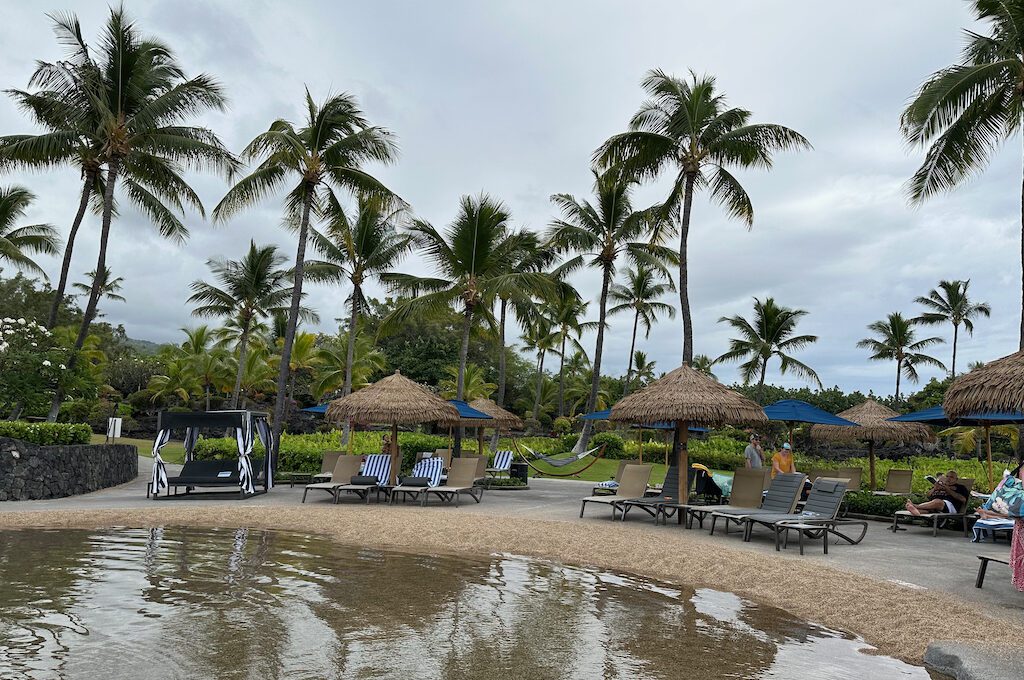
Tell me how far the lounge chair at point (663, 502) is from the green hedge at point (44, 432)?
1095 centimetres

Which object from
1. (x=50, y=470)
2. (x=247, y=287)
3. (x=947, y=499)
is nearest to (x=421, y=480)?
(x=50, y=470)

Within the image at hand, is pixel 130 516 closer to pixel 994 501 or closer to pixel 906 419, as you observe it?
pixel 994 501

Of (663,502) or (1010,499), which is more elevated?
(1010,499)

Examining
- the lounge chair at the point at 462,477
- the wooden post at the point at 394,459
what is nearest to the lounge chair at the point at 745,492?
the lounge chair at the point at 462,477

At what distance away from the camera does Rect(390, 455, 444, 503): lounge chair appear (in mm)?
14130

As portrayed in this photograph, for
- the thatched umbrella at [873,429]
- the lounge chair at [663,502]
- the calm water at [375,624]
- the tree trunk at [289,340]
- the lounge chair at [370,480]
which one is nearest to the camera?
the calm water at [375,624]

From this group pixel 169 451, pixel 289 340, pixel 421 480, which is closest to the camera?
pixel 421 480

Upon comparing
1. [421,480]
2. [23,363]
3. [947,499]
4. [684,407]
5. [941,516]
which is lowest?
[421,480]

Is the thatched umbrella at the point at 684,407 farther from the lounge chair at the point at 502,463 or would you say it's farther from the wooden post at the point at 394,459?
the lounge chair at the point at 502,463

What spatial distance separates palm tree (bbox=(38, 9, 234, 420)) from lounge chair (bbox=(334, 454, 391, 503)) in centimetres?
730

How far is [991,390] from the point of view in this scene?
9367mm

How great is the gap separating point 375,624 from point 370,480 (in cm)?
874

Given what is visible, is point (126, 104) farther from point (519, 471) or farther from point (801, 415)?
point (801, 415)

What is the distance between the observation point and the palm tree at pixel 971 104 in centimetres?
1365
